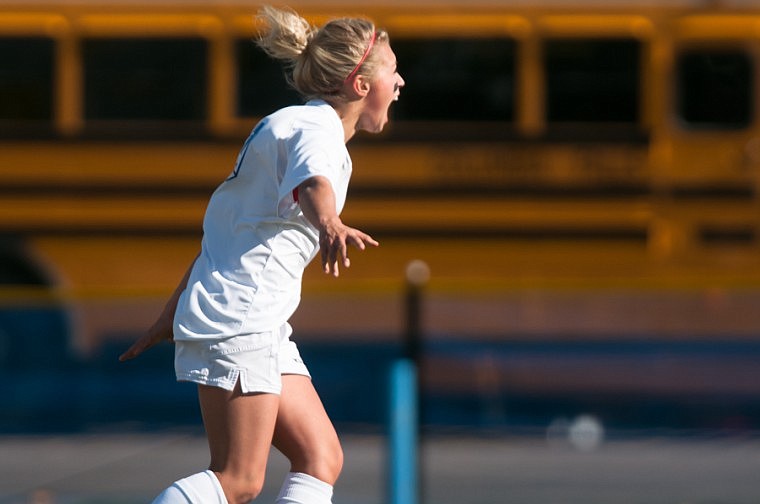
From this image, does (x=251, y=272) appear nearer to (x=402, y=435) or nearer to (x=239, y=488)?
(x=239, y=488)

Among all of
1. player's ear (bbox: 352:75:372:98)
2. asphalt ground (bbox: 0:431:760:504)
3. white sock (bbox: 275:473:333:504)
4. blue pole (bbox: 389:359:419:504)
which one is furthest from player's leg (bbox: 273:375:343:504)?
asphalt ground (bbox: 0:431:760:504)

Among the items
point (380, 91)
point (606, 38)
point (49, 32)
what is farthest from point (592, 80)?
point (380, 91)

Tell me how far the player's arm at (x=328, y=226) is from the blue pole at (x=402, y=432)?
6.86ft

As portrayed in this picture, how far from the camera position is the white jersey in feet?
10.1

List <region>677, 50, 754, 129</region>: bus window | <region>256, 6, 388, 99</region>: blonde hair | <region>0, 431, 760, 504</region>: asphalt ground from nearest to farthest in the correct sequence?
<region>256, 6, 388, 99</region>: blonde hair, <region>0, 431, 760, 504</region>: asphalt ground, <region>677, 50, 754, 129</region>: bus window

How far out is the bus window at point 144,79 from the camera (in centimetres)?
915

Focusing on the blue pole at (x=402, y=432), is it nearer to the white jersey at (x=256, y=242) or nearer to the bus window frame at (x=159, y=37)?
the white jersey at (x=256, y=242)

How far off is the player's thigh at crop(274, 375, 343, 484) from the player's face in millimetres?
609

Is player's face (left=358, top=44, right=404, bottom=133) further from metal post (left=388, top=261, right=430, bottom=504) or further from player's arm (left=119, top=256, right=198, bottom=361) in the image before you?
metal post (left=388, top=261, right=430, bottom=504)

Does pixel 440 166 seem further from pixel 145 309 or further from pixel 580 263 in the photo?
pixel 145 309

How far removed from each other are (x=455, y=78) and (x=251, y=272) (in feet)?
20.2

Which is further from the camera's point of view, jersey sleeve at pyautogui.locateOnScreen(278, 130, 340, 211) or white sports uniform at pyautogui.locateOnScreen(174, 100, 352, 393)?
white sports uniform at pyautogui.locateOnScreen(174, 100, 352, 393)

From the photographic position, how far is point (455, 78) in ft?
30.0

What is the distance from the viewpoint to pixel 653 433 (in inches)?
260
